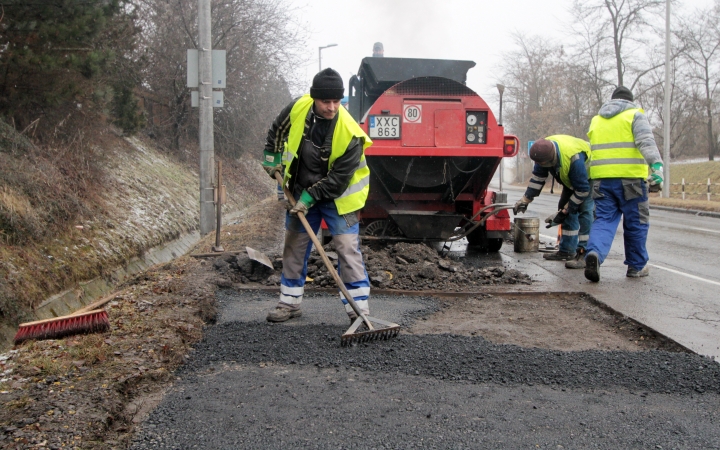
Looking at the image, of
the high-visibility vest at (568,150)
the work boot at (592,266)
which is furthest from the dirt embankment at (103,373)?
the high-visibility vest at (568,150)

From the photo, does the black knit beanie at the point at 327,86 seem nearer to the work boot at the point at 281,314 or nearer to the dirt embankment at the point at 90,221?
the work boot at the point at 281,314

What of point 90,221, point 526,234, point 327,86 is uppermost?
point 327,86

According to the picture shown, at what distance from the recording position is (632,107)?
648 centimetres

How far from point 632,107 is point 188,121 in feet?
44.8

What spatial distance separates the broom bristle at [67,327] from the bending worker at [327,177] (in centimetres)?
112

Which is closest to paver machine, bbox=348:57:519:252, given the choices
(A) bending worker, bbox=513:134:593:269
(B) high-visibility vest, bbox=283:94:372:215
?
(A) bending worker, bbox=513:134:593:269

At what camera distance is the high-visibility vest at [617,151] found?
20.7ft

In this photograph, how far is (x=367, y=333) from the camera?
4.02 metres

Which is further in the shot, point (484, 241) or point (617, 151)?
point (484, 241)

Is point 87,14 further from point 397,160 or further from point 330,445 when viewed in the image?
point 330,445

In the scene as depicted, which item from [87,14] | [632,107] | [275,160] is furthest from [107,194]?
[632,107]

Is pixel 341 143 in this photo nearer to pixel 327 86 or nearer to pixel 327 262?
pixel 327 86

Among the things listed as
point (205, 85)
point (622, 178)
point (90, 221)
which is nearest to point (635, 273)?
point (622, 178)

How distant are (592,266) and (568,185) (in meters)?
1.57
